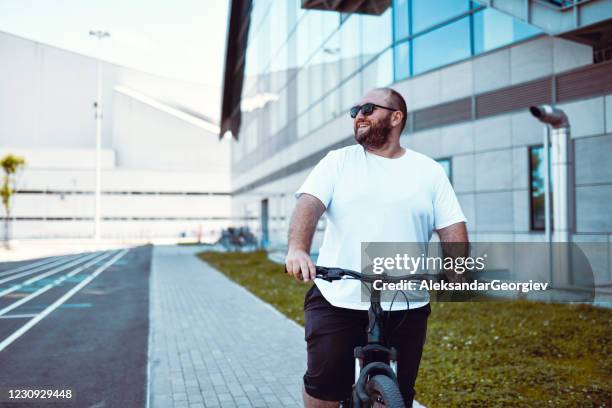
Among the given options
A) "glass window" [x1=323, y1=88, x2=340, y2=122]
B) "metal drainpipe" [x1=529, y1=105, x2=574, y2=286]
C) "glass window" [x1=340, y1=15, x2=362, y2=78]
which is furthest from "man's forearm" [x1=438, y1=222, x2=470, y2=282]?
"glass window" [x1=323, y1=88, x2=340, y2=122]

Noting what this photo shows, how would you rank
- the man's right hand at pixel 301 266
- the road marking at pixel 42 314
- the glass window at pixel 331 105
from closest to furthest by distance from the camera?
the man's right hand at pixel 301 266, the road marking at pixel 42 314, the glass window at pixel 331 105

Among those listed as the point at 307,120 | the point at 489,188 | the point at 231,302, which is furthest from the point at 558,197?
the point at 307,120

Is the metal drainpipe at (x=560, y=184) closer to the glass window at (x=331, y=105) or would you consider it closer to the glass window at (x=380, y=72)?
the glass window at (x=380, y=72)

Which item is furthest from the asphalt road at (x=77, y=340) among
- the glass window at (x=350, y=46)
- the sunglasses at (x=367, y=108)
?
the glass window at (x=350, y=46)

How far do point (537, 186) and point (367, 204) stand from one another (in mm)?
10492

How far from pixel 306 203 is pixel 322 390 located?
2.72 ft

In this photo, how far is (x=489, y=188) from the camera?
42.6 ft

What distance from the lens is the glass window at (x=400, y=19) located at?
15.6m

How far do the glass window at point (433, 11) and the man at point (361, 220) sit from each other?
12340 mm

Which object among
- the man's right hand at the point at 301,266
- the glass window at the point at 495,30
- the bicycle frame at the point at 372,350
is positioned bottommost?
the bicycle frame at the point at 372,350

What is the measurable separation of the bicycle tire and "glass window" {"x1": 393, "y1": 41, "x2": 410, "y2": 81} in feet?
46.0

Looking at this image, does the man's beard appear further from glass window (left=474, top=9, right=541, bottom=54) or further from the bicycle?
glass window (left=474, top=9, right=541, bottom=54)

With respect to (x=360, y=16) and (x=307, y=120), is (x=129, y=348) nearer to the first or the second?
(x=360, y=16)

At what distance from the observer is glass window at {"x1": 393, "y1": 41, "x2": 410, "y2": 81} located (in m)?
15.5
